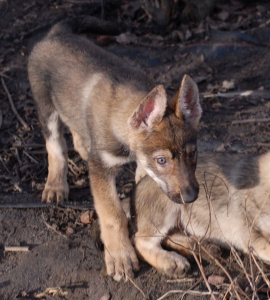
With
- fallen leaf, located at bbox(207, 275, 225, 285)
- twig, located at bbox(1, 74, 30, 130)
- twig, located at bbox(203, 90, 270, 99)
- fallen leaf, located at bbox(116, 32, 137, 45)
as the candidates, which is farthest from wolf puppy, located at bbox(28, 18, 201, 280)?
fallen leaf, located at bbox(116, 32, 137, 45)

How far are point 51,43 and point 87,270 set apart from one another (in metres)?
2.54

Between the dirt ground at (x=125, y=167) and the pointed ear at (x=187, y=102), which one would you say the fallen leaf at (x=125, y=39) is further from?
the pointed ear at (x=187, y=102)

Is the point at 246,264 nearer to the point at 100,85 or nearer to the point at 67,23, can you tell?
the point at 100,85

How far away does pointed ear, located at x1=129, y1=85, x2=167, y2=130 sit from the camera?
3.74 meters

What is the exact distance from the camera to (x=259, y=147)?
5.54m

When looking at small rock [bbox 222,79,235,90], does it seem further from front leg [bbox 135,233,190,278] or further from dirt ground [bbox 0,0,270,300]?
front leg [bbox 135,233,190,278]

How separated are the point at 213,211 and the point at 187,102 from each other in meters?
0.95

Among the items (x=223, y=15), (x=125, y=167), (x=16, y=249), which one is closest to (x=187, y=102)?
(x=125, y=167)

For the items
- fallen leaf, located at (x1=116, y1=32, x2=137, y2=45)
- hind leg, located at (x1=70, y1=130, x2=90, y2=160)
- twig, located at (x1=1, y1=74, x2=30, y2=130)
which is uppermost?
hind leg, located at (x1=70, y1=130, x2=90, y2=160)

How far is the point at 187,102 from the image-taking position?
399cm

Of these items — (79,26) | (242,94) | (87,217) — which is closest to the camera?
(87,217)

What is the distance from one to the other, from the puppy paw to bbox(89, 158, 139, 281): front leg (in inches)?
32.2

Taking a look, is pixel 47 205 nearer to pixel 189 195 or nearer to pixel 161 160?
pixel 161 160

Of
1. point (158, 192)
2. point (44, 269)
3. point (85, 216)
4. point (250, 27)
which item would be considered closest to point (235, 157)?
point (158, 192)
